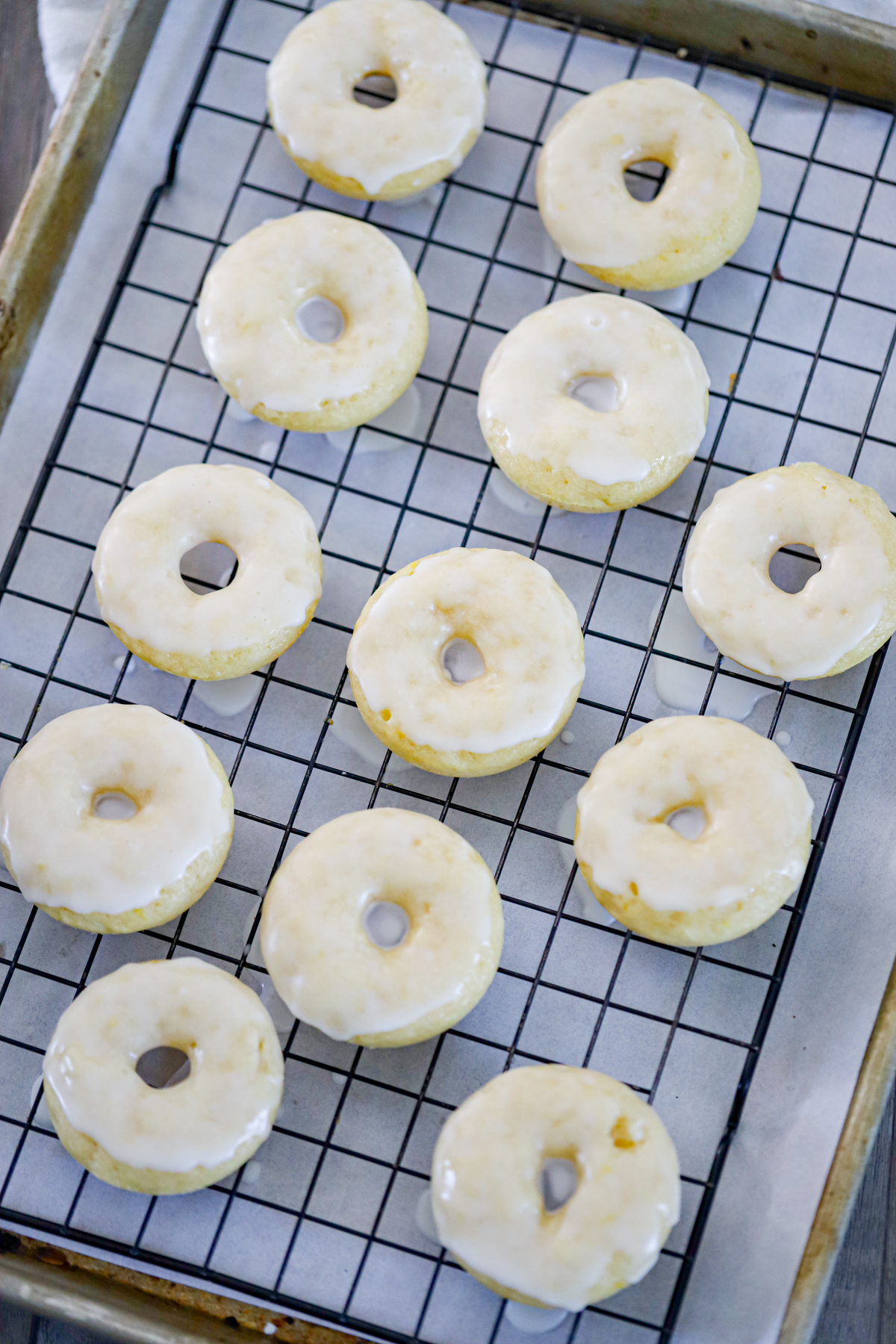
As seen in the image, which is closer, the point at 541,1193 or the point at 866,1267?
the point at 541,1193

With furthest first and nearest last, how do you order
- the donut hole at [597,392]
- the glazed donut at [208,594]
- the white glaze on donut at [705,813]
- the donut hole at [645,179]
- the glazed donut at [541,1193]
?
1. the donut hole at [645,179]
2. the donut hole at [597,392]
3. the glazed donut at [208,594]
4. the white glaze on donut at [705,813]
5. the glazed donut at [541,1193]

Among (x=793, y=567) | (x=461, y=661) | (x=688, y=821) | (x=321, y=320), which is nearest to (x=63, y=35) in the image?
(x=321, y=320)

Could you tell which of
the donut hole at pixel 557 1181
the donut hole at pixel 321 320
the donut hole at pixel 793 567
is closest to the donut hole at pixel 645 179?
the donut hole at pixel 321 320

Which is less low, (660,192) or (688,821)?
(660,192)

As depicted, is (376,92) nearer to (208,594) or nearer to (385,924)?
(208,594)

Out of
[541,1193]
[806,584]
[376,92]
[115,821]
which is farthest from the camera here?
[376,92]

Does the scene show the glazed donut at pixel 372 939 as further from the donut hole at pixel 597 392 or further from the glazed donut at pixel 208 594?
the donut hole at pixel 597 392

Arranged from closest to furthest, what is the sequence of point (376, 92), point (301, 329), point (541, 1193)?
point (541, 1193) → point (301, 329) → point (376, 92)
